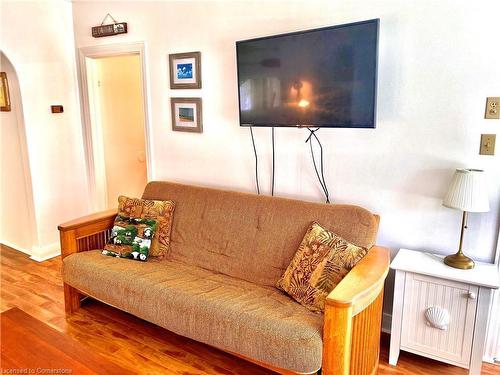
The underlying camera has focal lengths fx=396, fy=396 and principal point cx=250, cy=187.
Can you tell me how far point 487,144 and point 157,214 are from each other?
2.12m

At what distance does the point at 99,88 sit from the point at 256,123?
212 cm

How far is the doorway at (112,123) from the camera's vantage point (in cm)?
387

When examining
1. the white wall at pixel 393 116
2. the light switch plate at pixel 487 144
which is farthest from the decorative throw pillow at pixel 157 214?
the light switch plate at pixel 487 144

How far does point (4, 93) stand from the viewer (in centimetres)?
361

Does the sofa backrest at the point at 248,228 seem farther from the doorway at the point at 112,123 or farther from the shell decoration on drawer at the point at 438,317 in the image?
the doorway at the point at 112,123

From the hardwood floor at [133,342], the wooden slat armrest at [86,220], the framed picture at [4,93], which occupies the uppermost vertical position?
the framed picture at [4,93]

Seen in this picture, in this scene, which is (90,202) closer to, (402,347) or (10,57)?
(10,57)

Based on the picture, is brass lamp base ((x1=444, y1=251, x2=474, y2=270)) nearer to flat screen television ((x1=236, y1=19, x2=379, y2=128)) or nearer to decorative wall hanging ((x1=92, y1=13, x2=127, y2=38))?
flat screen television ((x1=236, y1=19, x2=379, y2=128))

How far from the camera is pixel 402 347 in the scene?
2.21m

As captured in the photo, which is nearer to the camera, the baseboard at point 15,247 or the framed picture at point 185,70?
the framed picture at point 185,70

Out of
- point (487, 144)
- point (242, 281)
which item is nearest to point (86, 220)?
point (242, 281)

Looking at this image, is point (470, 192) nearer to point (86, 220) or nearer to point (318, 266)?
point (318, 266)

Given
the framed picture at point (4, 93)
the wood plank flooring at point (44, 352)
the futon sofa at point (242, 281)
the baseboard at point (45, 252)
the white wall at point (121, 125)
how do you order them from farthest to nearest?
the white wall at point (121, 125) → the baseboard at point (45, 252) → the framed picture at point (4, 93) → the futon sofa at point (242, 281) → the wood plank flooring at point (44, 352)

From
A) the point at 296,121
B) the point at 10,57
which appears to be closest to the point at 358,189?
the point at 296,121
